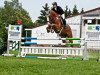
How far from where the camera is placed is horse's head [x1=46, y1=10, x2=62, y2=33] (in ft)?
68.1

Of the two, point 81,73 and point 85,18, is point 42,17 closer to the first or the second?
point 85,18

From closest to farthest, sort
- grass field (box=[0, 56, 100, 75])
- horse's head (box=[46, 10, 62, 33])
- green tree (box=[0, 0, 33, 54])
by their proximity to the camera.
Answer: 1. grass field (box=[0, 56, 100, 75])
2. green tree (box=[0, 0, 33, 54])
3. horse's head (box=[46, 10, 62, 33])

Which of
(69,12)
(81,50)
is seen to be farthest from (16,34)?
(69,12)

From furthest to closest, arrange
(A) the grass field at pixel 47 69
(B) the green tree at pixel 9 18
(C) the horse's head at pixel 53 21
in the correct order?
(C) the horse's head at pixel 53 21 < (B) the green tree at pixel 9 18 < (A) the grass field at pixel 47 69

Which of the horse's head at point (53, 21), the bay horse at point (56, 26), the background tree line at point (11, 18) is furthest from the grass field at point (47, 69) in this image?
the horse's head at point (53, 21)

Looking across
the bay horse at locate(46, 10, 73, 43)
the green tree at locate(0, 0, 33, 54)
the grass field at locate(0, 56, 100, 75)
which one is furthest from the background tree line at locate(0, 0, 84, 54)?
the grass field at locate(0, 56, 100, 75)

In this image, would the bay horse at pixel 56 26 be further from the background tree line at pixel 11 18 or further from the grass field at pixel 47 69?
the grass field at pixel 47 69

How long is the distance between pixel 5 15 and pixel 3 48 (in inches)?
1981

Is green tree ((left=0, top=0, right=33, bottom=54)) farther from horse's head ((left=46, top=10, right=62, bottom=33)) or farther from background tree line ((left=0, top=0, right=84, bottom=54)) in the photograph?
horse's head ((left=46, top=10, right=62, bottom=33))

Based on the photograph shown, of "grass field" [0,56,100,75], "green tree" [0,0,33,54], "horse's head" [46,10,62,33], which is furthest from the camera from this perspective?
"horse's head" [46,10,62,33]

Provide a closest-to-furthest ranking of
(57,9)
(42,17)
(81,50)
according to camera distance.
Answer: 1. (81,50)
2. (57,9)
3. (42,17)

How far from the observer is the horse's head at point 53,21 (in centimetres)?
2075

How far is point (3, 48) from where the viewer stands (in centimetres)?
1789

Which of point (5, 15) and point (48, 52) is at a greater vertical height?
point (5, 15)
